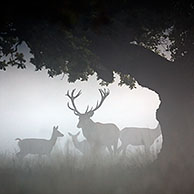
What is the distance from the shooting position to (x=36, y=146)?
51.7ft

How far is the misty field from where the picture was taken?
719 centimetres

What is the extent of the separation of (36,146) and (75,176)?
7.77 metres

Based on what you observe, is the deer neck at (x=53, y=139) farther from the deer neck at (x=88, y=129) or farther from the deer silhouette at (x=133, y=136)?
the deer silhouette at (x=133, y=136)

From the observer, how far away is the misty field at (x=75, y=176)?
7191 millimetres

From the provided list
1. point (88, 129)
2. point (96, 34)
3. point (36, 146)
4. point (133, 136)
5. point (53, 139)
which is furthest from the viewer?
point (133, 136)

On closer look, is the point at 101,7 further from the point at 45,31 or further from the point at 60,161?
the point at 60,161

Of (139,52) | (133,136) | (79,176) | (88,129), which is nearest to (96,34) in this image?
(139,52)

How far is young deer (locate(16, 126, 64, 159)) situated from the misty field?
4.42 m

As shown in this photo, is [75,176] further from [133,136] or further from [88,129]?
[133,136]

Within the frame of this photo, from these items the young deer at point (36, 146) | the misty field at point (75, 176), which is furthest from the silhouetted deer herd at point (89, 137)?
the misty field at point (75, 176)

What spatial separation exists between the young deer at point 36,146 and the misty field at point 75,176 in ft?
14.5

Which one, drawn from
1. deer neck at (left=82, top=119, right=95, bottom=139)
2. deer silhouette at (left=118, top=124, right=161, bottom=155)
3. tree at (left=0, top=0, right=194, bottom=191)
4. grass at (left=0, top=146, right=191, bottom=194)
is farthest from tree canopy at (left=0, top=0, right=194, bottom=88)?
deer silhouette at (left=118, top=124, right=161, bottom=155)

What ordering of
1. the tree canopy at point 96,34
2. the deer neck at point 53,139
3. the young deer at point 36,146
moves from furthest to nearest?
the deer neck at point 53,139, the young deer at point 36,146, the tree canopy at point 96,34

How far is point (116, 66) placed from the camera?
1073cm
